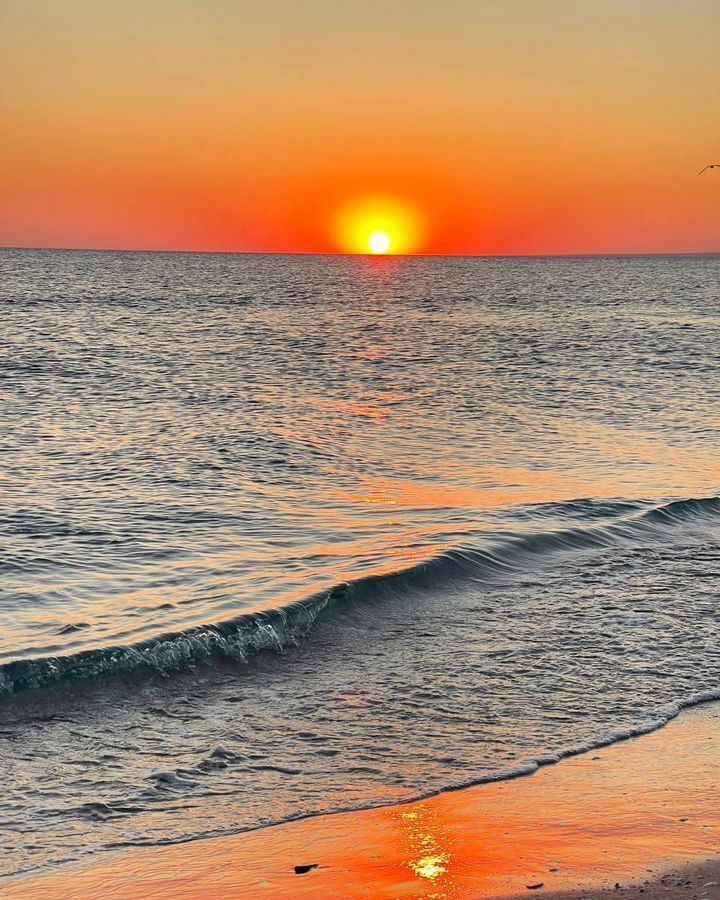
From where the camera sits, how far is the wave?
9430 mm

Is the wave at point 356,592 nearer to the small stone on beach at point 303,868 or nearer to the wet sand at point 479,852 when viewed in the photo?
the wet sand at point 479,852

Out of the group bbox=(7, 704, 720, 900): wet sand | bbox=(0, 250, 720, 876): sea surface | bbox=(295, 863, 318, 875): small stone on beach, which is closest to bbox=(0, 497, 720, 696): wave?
bbox=(0, 250, 720, 876): sea surface

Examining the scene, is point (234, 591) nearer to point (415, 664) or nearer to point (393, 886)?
point (415, 664)

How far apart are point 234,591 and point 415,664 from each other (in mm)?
2857

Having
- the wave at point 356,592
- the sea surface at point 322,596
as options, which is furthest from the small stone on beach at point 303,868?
the wave at point 356,592

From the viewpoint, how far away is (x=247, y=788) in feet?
23.5

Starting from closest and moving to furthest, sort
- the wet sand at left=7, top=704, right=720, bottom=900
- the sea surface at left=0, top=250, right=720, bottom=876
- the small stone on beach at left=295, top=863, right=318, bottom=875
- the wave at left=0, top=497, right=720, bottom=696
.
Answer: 1. the wet sand at left=7, top=704, right=720, bottom=900
2. the small stone on beach at left=295, top=863, right=318, bottom=875
3. the sea surface at left=0, top=250, right=720, bottom=876
4. the wave at left=0, top=497, right=720, bottom=696

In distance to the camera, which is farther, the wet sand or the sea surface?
the sea surface

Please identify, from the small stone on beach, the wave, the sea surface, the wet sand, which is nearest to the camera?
the wet sand

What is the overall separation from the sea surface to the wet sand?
0.29m

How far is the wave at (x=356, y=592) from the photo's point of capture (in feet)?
30.9

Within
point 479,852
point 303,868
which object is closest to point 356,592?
point 479,852

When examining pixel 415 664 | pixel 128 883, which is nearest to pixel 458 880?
pixel 128 883

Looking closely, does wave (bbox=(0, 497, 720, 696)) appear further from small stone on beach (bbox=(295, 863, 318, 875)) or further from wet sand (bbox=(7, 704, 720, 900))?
small stone on beach (bbox=(295, 863, 318, 875))
